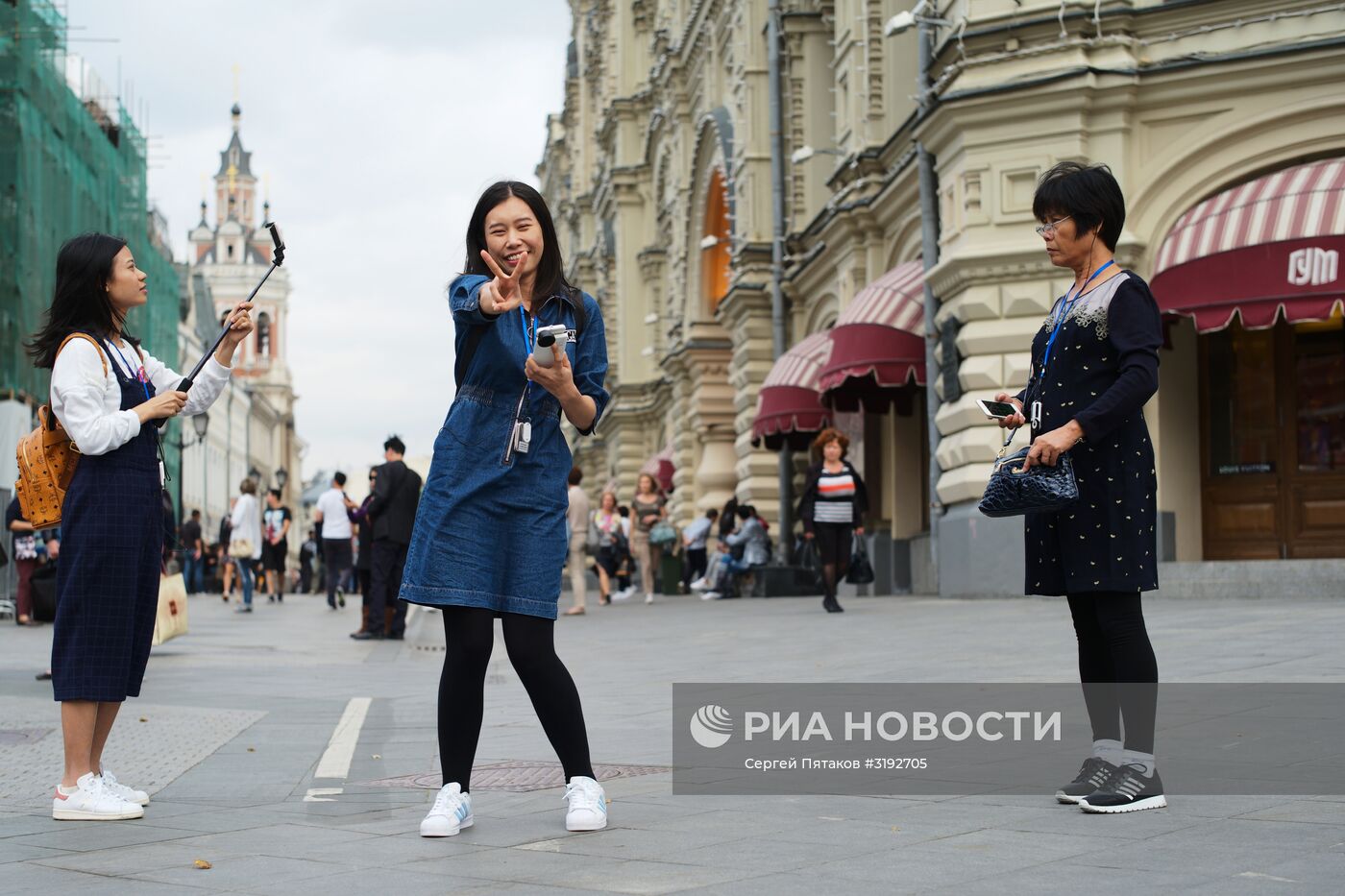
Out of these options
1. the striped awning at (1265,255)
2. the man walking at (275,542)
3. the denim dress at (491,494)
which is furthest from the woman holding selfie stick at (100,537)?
the man walking at (275,542)

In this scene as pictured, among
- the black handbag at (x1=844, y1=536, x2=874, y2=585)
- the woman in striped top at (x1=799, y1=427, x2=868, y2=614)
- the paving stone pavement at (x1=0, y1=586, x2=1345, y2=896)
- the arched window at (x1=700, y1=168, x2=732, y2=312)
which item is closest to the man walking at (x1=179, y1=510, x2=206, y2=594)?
the arched window at (x1=700, y1=168, x2=732, y2=312)

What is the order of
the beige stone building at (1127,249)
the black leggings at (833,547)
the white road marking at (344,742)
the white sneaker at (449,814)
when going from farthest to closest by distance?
the black leggings at (833,547), the beige stone building at (1127,249), the white road marking at (344,742), the white sneaker at (449,814)

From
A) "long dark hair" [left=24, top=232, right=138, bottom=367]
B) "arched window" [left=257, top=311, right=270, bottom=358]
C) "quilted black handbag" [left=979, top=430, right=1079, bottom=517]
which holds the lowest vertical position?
"quilted black handbag" [left=979, top=430, right=1079, bottom=517]

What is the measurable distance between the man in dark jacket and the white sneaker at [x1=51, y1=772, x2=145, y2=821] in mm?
10412

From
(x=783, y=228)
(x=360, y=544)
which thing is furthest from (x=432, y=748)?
(x=783, y=228)

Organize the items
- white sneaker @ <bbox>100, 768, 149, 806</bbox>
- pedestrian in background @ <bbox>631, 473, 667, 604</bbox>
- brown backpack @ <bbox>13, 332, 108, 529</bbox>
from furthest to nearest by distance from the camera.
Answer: pedestrian in background @ <bbox>631, 473, 667, 604</bbox>, brown backpack @ <bbox>13, 332, 108, 529</bbox>, white sneaker @ <bbox>100, 768, 149, 806</bbox>

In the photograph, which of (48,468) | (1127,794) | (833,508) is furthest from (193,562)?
(1127,794)

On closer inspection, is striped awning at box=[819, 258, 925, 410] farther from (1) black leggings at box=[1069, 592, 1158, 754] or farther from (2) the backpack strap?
(2) the backpack strap

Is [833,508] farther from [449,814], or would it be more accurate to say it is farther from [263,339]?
[263,339]

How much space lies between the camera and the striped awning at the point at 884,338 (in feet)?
68.6

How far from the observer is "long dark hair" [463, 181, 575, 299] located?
5238mm

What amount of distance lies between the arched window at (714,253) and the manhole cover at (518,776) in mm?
30716

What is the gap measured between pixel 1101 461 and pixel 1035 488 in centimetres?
29

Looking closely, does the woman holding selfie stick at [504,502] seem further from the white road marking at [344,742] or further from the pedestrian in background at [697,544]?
the pedestrian in background at [697,544]
